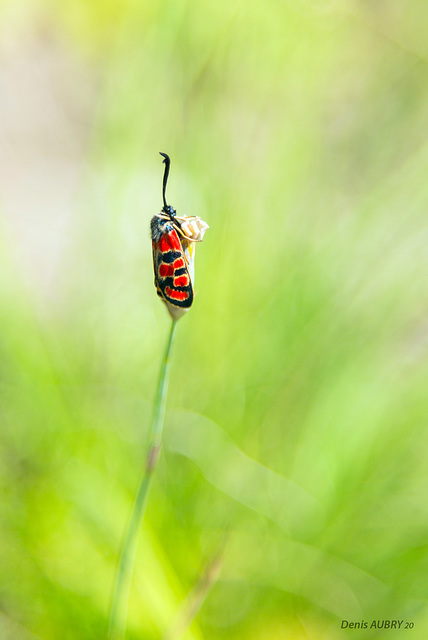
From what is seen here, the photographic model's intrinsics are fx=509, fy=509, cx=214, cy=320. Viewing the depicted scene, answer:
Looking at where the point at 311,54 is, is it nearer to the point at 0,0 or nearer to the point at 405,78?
the point at 405,78

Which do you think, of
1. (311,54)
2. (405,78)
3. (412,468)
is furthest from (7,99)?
(412,468)

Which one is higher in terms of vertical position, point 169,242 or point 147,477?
point 169,242

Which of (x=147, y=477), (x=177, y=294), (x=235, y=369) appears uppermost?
(x=235, y=369)

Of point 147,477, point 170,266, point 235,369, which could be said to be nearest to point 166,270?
point 170,266

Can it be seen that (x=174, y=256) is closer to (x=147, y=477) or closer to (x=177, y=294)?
(x=177, y=294)

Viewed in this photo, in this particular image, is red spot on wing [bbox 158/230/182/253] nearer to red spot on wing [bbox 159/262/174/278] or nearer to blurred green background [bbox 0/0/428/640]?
red spot on wing [bbox 159/262/174/278]

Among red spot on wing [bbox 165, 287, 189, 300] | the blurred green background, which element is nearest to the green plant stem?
red spot on wing [bbox 165, 287, 189, 300]
